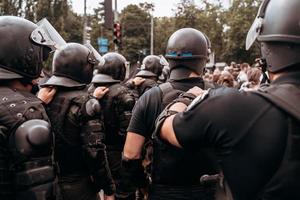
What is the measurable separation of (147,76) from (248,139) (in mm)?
6083

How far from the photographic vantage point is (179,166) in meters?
3.41

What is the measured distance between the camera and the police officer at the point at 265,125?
1.98 meters

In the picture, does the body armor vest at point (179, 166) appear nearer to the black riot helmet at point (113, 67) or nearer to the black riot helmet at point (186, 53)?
the black riot helmet at point (186, 53)

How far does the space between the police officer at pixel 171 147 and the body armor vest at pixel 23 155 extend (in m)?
1.00

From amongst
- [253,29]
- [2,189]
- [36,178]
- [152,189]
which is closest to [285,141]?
[253,29]

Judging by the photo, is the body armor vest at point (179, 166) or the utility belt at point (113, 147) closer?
the body armor vest at point (179, 166)

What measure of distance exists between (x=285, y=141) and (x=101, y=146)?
2.31 metres

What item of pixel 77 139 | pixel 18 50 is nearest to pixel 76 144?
pixel 77 139

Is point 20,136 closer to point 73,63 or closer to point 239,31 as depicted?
point 73,63

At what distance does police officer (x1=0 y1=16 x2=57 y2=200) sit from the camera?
8.31 feet

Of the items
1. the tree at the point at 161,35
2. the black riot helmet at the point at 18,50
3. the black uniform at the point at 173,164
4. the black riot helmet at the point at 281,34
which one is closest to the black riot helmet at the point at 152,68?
the black uniform at the point at 173,164

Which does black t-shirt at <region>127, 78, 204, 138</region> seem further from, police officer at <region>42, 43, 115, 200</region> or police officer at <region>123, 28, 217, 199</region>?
police officer at <region>42, 43, 115, 200</region>

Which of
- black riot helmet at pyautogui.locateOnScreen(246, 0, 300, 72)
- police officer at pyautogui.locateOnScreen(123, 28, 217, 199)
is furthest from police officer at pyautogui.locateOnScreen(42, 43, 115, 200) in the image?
black riot helmet at pyautogui.locateOnScreen(246, 0, 300, 72)

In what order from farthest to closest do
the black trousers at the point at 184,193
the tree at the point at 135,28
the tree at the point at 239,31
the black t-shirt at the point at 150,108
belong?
the tree at the point at 135,28 < the tree at the point at 239,31 < the black t-shirt at the point at 150,108 < the black trousers at the point at 184,193
